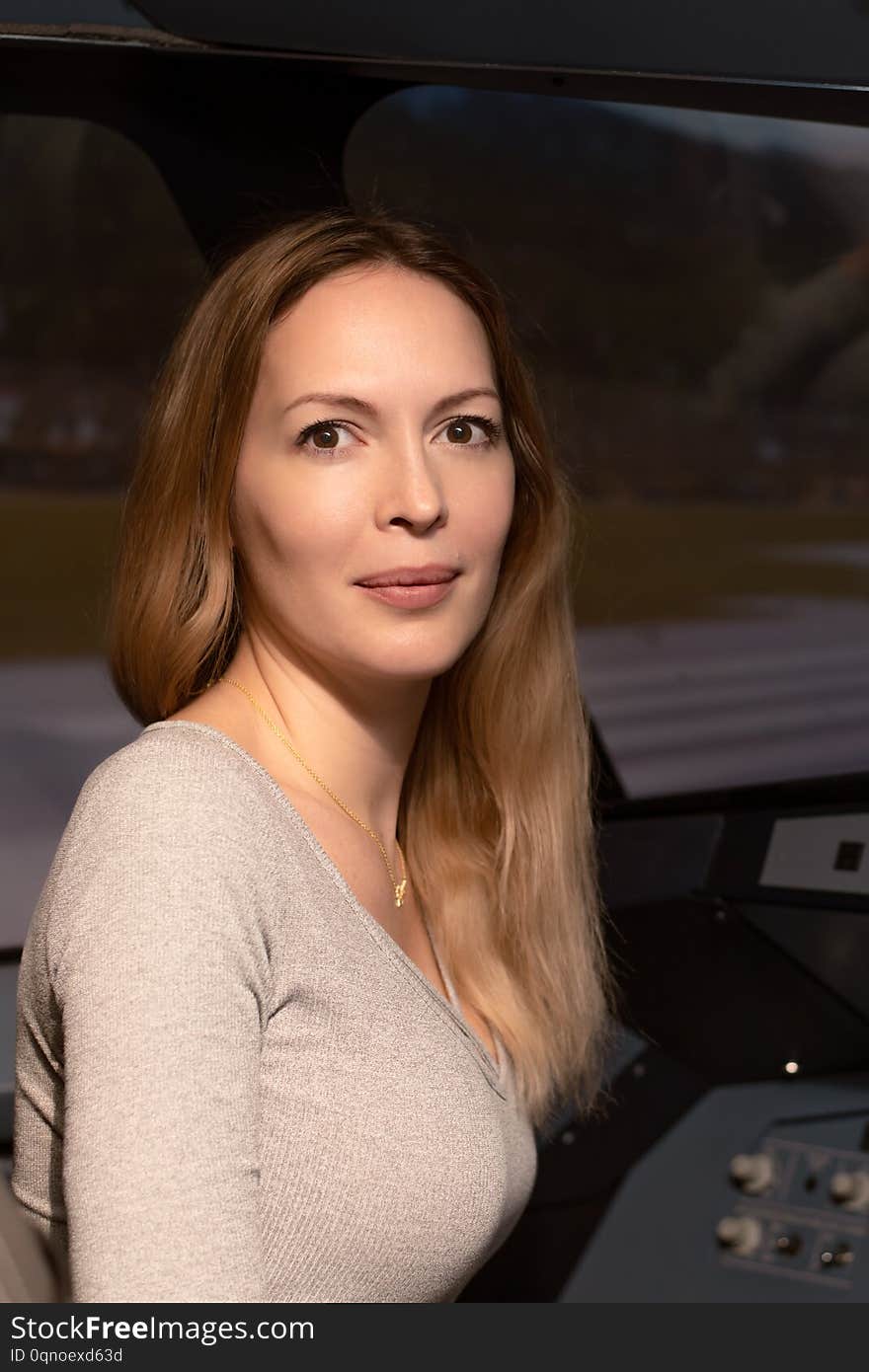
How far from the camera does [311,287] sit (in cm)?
126

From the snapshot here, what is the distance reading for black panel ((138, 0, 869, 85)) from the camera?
1.29 meters

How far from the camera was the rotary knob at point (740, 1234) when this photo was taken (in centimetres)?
196

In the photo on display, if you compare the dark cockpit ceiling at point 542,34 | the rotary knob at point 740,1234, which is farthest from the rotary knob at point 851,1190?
the dark cockpit ceiling at point 542,34

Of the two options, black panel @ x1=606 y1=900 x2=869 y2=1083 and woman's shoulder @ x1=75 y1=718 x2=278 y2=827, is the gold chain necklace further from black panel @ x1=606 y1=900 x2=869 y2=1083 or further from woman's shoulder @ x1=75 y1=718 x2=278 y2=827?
black panel @ x1=606 y1=900 x2=869 y2=1083

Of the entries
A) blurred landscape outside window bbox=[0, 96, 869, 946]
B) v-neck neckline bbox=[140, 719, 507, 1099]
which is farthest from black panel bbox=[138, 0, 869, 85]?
v-neck neckline bbox=[140, 719, 507, 1099]

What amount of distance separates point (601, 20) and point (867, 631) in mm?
1580

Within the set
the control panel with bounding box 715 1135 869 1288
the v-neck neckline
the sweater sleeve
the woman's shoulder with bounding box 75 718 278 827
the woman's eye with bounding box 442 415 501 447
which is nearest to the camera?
Answer: the sweater sleeve

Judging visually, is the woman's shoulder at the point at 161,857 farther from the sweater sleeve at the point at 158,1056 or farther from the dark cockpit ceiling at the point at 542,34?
the dark cockpit ceiling at the point at 542,34

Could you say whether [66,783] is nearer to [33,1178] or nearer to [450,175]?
[450,175]

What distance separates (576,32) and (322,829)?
723 millimetres

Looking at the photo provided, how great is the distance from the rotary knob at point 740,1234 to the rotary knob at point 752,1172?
4cm

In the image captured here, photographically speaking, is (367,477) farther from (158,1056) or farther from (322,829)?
(158,1056)

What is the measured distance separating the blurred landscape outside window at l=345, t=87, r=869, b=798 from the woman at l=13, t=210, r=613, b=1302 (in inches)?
13.8

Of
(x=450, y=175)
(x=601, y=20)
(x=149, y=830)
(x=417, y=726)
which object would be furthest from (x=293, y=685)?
(x=450, y=175)
